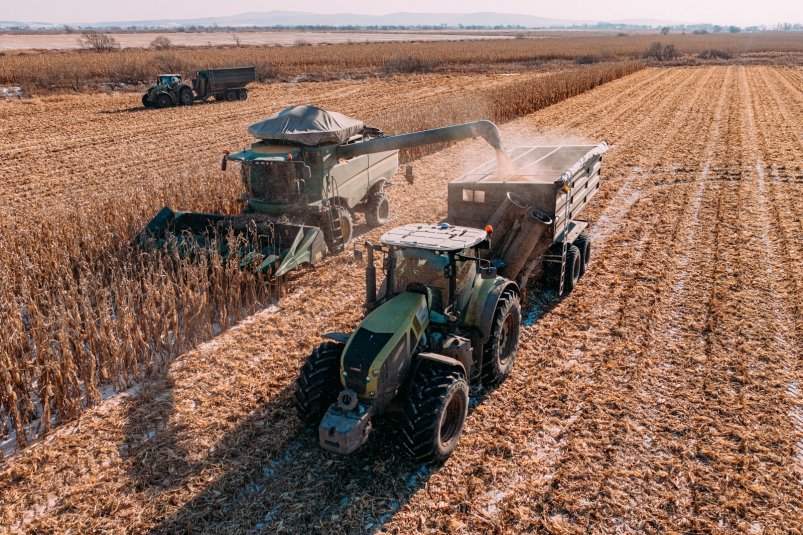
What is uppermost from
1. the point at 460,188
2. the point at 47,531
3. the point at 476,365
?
the point at 460,188

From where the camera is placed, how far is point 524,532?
524 cm

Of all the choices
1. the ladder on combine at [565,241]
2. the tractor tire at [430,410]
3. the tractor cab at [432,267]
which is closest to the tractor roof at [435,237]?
the tractor cab at [432,267]

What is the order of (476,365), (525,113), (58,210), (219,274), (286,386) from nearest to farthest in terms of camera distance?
1. (476,365)
2. (286,386)
3. (219,274)
4. (58,210)
5. (525,113)

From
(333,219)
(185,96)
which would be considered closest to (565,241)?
(333,219)

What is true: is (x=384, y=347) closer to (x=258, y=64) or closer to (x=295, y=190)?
(x=295, y=190)

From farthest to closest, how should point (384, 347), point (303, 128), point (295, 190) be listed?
1. point (303, 128)
2. point (295, 190)
3. point (384, 347)

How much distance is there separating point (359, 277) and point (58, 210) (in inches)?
292

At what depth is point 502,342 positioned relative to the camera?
766 centimetres

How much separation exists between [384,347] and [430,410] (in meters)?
0.77

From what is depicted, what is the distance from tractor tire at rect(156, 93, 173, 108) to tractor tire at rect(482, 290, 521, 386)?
30222 mm

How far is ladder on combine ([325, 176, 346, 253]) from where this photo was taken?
11.8 m

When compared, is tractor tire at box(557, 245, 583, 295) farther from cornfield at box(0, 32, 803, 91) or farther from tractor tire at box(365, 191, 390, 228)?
cornfield at box(0, 32, 803, 91)

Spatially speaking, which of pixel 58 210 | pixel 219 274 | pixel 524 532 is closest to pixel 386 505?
pixel 524 532

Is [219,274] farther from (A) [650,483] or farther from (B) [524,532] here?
(A) [650,483]
